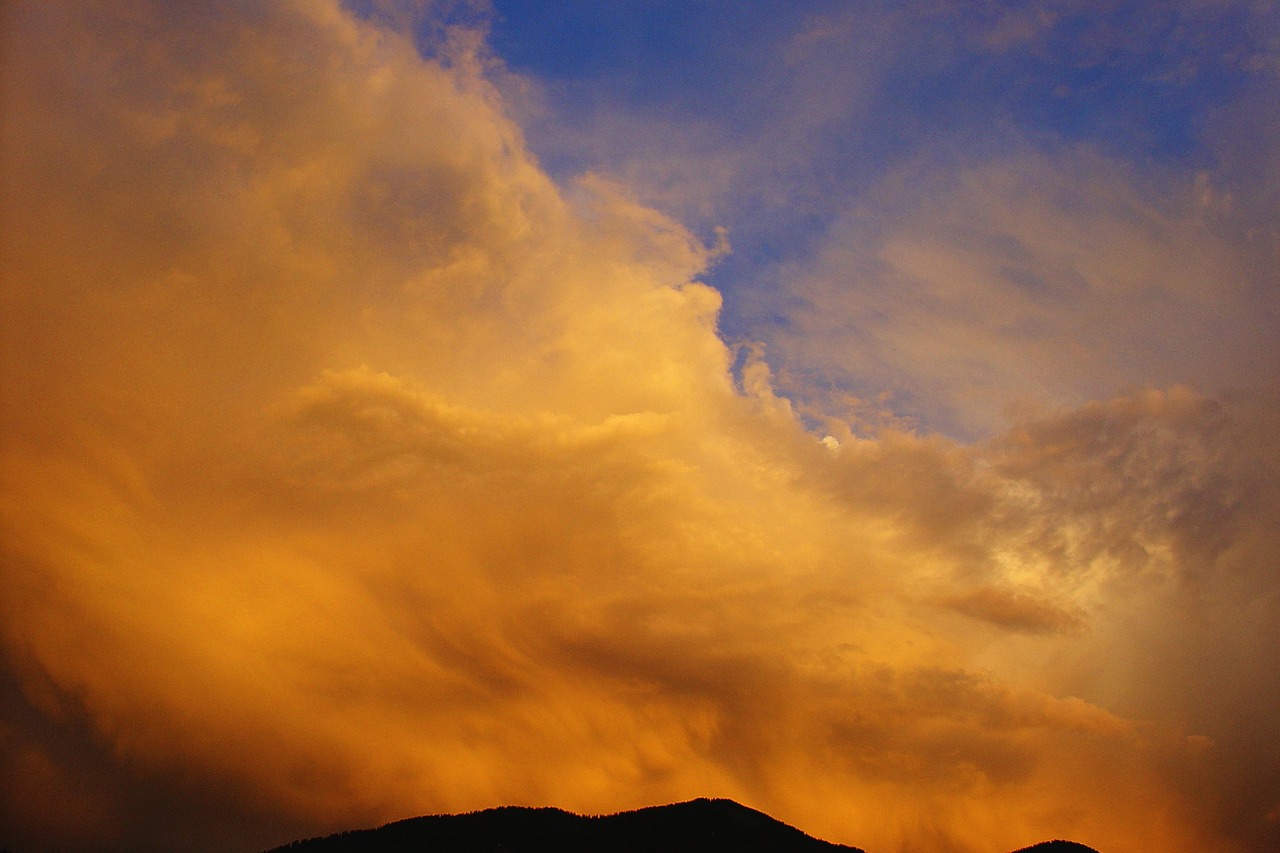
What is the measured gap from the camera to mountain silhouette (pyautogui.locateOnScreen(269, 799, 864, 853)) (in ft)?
550

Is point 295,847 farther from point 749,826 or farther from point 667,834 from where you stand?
point 749,826

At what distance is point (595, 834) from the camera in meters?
177

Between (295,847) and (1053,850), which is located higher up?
(1053,850)

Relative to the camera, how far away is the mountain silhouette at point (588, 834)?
550 ft

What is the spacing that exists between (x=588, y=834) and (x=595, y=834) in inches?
63.1

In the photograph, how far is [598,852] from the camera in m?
169

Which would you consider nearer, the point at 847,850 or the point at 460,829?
the point at 847,850

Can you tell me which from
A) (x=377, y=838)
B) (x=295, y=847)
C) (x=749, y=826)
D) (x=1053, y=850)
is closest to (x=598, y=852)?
(x=749, y=826)

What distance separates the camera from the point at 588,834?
176500 millimetres

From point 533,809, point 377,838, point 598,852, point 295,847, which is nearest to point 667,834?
point 598,852

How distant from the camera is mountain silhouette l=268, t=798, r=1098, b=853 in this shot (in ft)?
550

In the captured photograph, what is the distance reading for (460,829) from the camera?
7072 inches

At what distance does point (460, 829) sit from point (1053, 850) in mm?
138634

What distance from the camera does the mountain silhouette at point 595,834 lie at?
16775 cm
